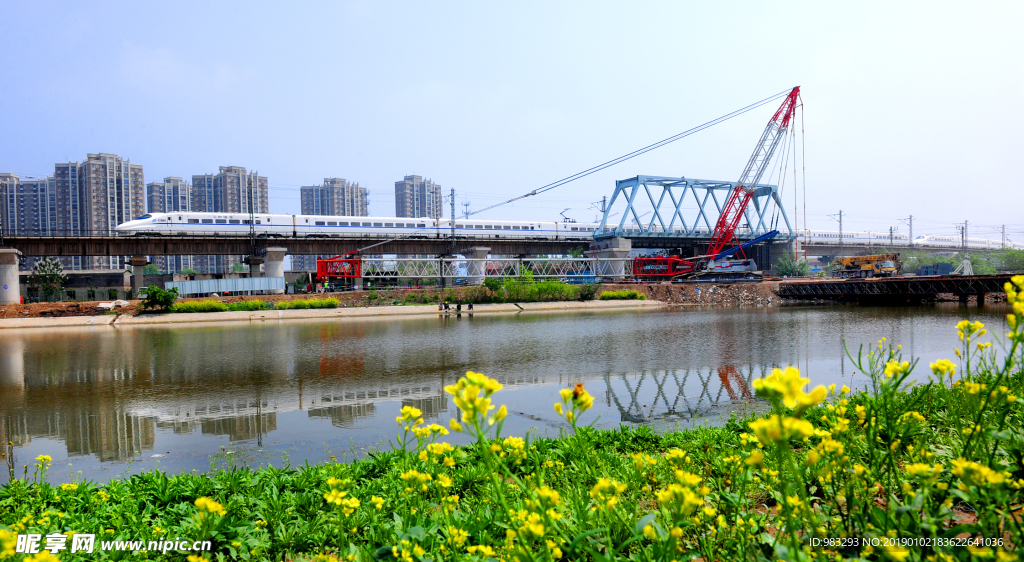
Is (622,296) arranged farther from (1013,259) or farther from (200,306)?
(1013,259)

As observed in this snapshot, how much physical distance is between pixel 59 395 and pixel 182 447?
6.01 metres

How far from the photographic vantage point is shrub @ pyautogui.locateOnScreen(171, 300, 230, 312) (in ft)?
112

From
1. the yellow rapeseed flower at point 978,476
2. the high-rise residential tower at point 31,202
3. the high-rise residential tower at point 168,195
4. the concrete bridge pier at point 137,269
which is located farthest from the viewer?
the high-rise residential tower at point 168,195

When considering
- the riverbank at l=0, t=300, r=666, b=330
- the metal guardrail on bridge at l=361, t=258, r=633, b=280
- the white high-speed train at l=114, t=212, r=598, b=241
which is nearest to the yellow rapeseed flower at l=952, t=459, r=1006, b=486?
the riverbank at l=0, t=300, r=666, b=330

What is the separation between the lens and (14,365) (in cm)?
1552

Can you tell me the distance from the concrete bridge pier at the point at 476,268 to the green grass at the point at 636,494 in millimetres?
46667

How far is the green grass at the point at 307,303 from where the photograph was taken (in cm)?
3700

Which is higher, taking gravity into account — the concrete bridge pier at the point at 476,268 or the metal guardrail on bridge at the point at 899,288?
the concrete bridge pier at the point at 476,268

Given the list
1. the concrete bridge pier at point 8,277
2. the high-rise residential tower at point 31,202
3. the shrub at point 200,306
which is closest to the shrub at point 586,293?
the shrub at point 200,306

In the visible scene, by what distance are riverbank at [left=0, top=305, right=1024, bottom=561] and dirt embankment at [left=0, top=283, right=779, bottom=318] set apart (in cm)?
3601

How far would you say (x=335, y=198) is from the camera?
121m

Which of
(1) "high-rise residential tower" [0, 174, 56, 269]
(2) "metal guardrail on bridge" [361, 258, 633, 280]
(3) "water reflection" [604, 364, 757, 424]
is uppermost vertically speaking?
(1) "high-rise residential tower" [0, 174, 56, 269]

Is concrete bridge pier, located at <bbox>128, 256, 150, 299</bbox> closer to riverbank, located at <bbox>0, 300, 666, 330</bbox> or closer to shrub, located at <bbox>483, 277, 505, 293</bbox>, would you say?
riverbank, located at <bbox>0, 300, 666, 330</bbox>

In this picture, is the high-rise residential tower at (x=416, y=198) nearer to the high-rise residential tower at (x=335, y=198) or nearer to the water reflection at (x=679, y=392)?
the high-rise residential tower at (x=335, y=198)
